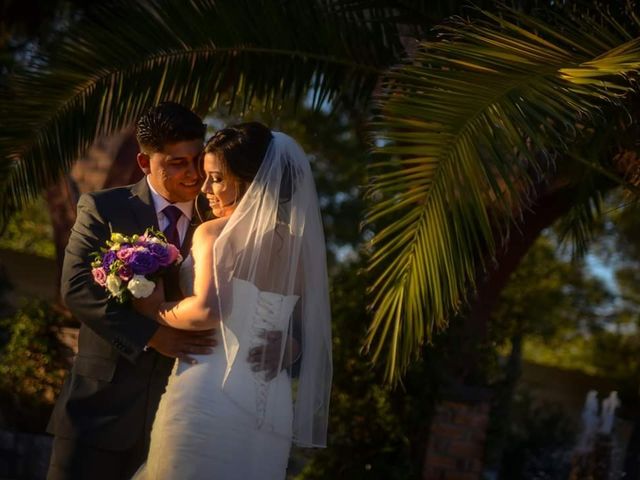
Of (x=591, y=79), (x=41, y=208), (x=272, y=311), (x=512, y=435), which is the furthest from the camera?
(x=41, y=208)

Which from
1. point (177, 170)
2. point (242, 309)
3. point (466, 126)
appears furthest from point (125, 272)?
point (466, 126)

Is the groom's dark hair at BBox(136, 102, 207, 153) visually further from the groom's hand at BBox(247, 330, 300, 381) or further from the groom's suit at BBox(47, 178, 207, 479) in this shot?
the groom's hand at BBox(247, 330, 300, 381)

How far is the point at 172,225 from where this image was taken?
171 inches

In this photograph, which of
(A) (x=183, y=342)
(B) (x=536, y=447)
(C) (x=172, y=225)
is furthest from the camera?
(B) (x=536, y=447)

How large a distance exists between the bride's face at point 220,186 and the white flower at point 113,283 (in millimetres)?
409

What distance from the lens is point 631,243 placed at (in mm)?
16578

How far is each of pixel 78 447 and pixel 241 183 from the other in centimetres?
109

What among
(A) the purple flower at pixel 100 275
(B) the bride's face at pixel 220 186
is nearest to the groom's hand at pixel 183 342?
(A) the purple flower at pixel 100 275

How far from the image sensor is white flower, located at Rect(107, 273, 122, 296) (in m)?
3.89

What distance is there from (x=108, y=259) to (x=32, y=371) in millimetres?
4666

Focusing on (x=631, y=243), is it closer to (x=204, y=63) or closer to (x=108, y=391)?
(x=204, y=63)

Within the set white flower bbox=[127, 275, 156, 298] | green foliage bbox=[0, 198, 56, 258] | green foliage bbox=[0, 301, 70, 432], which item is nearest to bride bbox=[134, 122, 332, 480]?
white flower bbox=[127, 275, 156, 298]

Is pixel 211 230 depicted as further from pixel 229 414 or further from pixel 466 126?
pixel 466 126

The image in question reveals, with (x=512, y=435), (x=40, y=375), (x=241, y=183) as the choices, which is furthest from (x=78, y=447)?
(x=512, y=435)
